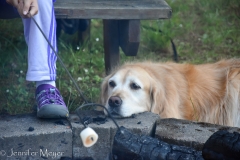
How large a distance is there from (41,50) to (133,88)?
0.84m

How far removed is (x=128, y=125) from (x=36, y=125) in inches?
21.2

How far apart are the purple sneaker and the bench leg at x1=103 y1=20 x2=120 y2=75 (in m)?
1.25

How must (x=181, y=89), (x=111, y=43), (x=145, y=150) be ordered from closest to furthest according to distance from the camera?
1. (x=145, y=150)
2. (x=181, y=89)
3. (x=111, y=43)

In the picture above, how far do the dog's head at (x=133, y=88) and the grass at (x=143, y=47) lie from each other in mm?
449

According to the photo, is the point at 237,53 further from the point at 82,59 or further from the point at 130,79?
the point at 130,79

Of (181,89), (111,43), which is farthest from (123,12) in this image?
(181,89)

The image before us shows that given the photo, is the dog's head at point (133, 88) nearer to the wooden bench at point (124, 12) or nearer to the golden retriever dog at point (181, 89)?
the golden retriever dog at point (181, 89)

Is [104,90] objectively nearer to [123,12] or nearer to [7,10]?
[123,12]

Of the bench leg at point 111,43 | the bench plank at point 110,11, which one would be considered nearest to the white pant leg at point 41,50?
the bench plank at point 110,11

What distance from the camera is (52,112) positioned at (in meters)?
2.71

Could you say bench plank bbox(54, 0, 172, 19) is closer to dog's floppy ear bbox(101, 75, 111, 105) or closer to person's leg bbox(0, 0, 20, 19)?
person's leg bbox(0, 0, 20, 19)

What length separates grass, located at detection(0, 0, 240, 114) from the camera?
13.3 ft

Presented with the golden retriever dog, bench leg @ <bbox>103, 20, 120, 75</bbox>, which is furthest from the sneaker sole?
bench leg @ <bbox>103, 20, 120, 75</bbox>

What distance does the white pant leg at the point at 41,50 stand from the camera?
2893 mm
